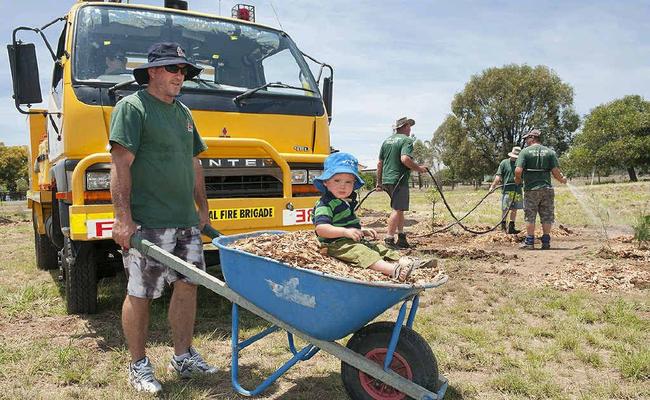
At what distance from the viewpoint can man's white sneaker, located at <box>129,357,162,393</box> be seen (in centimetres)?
302

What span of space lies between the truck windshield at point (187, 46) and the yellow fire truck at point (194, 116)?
0.03 ft

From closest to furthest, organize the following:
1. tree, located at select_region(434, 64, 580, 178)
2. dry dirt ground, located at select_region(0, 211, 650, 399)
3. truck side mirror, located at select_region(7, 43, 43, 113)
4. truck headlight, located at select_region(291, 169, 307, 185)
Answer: dry dirt ground, located at select_region(0, 211, 650, 399) < truck side mirror, located at select_region(7, 43, 43, 113) < truck headlight, located at select_region(291, 169, 307, 185) < tree, located at select_region(434, 64, 580, 178)

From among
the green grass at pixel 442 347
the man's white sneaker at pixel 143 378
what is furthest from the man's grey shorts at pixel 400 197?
the man's white sneaker at pixel 143 378

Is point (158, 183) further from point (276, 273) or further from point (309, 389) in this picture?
point (309, 389)

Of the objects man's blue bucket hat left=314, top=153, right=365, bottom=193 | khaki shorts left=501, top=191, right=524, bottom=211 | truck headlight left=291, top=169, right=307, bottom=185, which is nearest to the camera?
man's blue bucket hat left=314, top=153, right=365, bottom=193

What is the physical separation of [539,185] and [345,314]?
6.43 meters

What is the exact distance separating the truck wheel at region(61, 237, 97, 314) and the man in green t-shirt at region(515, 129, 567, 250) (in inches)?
246

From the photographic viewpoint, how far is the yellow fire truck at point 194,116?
3.97 meters

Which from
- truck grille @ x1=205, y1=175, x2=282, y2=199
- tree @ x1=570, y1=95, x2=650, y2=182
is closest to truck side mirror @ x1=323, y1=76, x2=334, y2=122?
truck grille @ x1=205, y1=175, x2=282, y2=199

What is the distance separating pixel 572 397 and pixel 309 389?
149 centimetres

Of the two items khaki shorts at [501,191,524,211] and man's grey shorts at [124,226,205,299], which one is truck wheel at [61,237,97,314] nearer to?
man's grey shorts at [124,226,205,299]

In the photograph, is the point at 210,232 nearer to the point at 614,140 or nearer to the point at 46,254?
the point at 46,254

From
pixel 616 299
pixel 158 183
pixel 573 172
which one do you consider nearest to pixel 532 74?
pixel 573 172

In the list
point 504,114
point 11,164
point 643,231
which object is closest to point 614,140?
point 504,114
